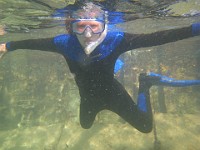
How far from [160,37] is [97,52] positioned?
206 centimetres

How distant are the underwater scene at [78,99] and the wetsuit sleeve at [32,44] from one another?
1.46ft

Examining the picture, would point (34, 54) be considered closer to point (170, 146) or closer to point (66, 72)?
point (66, 72)

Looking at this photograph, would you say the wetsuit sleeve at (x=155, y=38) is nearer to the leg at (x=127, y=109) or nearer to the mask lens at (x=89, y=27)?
the mask lens at (x=89, y=27)

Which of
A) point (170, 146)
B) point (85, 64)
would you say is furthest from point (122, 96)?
point (170, 146)

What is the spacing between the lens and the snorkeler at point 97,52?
6375 millimetres

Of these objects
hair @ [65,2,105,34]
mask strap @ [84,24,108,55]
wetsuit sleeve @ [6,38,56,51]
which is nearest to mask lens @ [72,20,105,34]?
mask strap @ [84,24,108,55]

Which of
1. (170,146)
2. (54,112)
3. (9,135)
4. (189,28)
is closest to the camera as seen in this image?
(189,28)

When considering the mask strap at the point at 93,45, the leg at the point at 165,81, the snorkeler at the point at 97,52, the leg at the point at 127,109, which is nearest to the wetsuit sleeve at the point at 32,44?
the snorkeler at the point at 97,52

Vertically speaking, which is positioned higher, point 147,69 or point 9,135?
point 147,69

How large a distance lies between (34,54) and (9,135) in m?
13.9

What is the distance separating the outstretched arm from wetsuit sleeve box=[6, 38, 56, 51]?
2.41 m

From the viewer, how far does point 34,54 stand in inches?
1012

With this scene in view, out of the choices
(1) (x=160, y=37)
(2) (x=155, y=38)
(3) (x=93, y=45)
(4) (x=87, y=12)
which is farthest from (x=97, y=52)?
(4) (x=87, y=12)

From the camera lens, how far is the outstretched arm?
5.13 m
